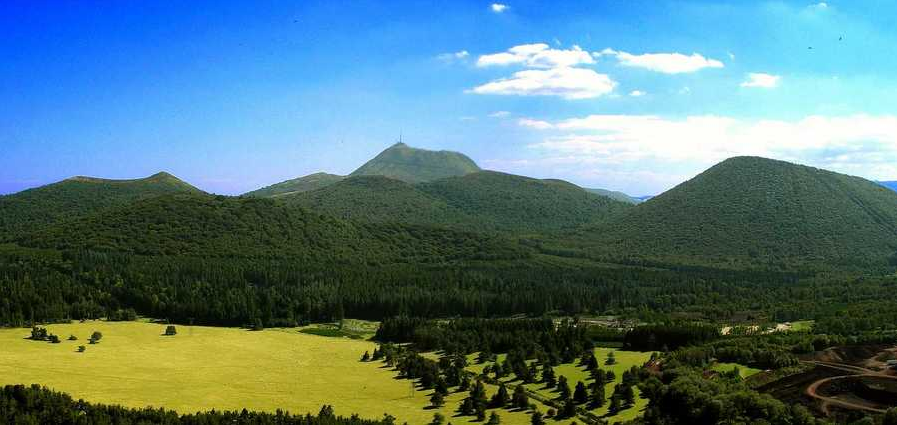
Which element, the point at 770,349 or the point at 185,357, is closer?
the point at 770,349

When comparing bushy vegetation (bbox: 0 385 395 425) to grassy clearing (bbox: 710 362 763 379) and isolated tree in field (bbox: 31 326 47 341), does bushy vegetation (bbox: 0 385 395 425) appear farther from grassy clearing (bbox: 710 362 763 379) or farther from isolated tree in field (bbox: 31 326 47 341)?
isolated tree in field (bbox: 31 326 47 341)

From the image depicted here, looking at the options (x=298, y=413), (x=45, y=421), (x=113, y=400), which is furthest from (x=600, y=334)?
(x=45, y=421)

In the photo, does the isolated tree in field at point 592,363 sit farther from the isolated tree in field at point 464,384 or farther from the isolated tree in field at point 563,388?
the isolated tree in field at point 464,384

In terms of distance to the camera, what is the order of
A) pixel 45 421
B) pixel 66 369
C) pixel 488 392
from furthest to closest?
pixel 66 369
pixel 488 392
pixel 45 421

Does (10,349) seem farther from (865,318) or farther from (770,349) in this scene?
(865,318)

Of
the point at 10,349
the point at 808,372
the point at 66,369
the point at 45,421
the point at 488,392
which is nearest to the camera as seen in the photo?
the point at 45,421
